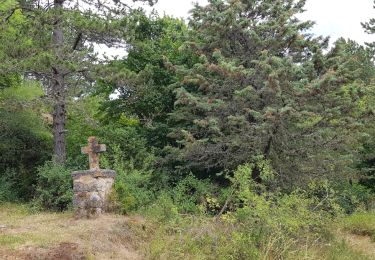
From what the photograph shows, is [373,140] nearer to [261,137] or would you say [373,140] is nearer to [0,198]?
[261,137]

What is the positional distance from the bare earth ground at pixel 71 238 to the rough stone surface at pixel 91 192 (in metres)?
0.26

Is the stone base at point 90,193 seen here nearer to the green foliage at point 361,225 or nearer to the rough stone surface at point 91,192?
the rough stone surface at point 91,192

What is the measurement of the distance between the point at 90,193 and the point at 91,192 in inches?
1.2

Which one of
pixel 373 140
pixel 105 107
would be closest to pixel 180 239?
pixel 105 107

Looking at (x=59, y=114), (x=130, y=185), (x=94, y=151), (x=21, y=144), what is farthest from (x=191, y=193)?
(x=21, y=144)

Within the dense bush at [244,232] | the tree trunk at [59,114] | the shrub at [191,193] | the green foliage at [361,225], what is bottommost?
the green foliage at [361,225]

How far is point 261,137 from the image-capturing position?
12555 millimetres

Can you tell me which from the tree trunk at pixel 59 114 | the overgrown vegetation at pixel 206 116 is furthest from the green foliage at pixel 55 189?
the tree trunk at pixel 59 114

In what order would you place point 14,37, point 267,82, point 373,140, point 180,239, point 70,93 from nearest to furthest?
point 180,239 < point 267,82 < point 14,37 < point 70,93 < point 373,140

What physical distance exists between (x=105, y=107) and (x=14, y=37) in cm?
403

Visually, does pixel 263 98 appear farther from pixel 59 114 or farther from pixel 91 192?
pixel 59 114

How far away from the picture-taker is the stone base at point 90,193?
10086 mm

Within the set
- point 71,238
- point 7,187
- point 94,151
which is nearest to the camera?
point 71,238

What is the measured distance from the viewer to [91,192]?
10.2m
